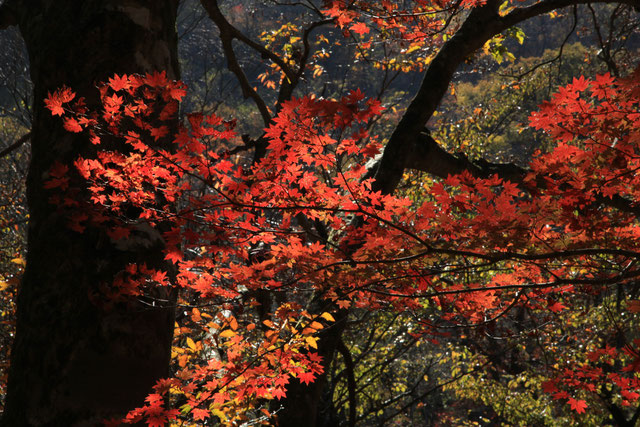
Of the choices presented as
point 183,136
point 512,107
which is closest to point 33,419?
point 183,136

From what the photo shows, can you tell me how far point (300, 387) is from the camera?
10.2 ft

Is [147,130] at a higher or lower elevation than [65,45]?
lower

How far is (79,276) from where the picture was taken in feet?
5.99

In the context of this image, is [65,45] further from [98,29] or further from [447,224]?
[447,224]

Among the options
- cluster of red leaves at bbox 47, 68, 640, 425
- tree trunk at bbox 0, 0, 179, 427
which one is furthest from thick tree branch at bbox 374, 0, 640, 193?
tree trunk at bbox 0, 0, 179, 427

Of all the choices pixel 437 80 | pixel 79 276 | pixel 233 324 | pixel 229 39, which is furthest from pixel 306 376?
pixel 229 39

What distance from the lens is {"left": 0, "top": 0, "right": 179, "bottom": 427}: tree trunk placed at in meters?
1.71

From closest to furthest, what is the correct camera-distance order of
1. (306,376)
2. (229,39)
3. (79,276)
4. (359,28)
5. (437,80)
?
(79,276)
(306,376)
(437,80)
(229,39)
(359,28)

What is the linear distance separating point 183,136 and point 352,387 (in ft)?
9.53

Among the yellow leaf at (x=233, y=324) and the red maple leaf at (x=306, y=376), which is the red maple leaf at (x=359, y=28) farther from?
the red maple leaf at (x=306, y=376)

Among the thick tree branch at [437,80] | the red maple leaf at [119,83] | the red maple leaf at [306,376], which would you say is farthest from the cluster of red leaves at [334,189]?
the thick tree branch at [437,80]

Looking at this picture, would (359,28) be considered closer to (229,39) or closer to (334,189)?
(229,39)

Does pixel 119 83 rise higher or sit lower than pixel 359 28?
lower

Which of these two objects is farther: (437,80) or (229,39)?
(229,39)
